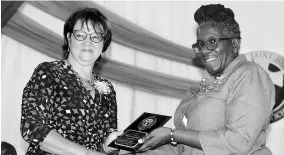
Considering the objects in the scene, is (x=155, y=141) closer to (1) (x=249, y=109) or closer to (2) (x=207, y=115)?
(2) (x=207, y=115)

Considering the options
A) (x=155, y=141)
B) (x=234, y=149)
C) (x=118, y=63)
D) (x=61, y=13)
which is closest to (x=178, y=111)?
(x=155, y=141)

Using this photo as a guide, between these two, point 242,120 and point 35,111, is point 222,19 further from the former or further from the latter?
point 35,111

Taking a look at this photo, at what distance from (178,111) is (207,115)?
30cm

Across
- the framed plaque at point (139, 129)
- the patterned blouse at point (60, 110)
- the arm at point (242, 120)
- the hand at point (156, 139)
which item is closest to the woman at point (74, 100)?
the patterned blouse at point (60, 110)

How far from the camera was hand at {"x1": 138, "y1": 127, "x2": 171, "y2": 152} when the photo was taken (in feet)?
6.44

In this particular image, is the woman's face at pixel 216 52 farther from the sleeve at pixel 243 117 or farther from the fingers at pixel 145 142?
the fingers at pixel 145 142

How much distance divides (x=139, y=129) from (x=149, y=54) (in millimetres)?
2152

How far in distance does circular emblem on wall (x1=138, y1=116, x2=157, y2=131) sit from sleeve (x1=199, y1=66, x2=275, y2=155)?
0.28 m

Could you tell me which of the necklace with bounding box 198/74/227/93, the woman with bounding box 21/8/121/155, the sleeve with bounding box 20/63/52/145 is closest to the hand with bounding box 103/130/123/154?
the woman with bounding box 21/8/121/155

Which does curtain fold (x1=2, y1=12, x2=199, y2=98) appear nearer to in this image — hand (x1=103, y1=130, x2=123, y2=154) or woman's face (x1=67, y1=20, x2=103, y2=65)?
woman's face (x1=67, y1=20, x2=103, y2=65)

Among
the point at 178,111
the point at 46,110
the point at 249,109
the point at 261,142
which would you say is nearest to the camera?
the point at 249,109

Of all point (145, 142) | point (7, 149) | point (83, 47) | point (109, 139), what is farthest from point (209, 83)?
point (7, 149)

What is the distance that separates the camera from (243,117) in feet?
5.93

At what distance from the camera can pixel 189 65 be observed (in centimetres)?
417
